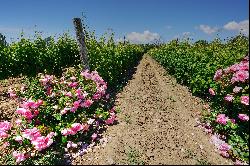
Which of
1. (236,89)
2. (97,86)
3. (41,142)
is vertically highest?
(97,86)

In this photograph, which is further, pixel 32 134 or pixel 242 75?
pixel 242 75

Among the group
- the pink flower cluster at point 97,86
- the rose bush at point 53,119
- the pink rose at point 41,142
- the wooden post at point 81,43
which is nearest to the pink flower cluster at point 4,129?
the rose bush at point 53,119

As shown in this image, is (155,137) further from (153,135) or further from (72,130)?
(72,130)

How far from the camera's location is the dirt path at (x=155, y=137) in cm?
590

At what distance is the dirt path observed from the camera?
5.90 meters

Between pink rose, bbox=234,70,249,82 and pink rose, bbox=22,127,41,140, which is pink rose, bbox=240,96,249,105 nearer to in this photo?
pink rose, bbox=234,70,249,82

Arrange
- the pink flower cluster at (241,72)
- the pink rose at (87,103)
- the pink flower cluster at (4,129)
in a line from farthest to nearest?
the pink rose at (87,103)
the pink flower cluster at (241,72)
the pink flower cluster at (4,129)

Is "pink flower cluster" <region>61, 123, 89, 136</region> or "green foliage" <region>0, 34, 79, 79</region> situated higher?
"green foliage" <region>0, 34, 79, 79</region>

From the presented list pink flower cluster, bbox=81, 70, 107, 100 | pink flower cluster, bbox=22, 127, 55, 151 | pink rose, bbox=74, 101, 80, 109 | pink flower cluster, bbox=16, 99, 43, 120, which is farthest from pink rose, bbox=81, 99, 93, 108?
pink flower cluster, bbox=22, 127, 55, 151

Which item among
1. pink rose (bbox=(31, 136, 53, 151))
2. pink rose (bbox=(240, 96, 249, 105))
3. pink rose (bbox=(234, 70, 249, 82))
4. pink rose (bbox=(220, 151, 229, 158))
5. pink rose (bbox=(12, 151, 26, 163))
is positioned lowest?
pink rose (bbox=(220, 151, 229, 158))

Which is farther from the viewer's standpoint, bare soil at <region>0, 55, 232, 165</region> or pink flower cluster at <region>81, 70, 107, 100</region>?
pink flower cluster at <region>81, 70, 107, 100</region>

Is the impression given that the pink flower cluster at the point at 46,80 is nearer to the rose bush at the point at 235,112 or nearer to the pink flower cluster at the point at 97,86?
the pink flower cluster at the point at 97,86

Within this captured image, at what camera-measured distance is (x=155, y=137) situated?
693 centimetres

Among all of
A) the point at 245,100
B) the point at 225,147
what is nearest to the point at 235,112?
the point at 245,100
